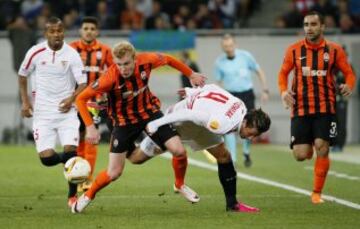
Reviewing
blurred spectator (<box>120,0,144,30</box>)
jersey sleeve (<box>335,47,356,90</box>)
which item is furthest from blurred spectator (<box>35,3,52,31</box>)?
jersey sleeve (<box>335,47,356,90</box>)

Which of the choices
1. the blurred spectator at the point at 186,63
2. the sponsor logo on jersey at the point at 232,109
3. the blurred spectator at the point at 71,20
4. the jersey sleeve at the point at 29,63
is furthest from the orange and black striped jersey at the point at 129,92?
the blurred spectator at the point at 71,20

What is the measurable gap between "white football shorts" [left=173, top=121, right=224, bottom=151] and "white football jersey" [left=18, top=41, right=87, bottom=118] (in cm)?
167

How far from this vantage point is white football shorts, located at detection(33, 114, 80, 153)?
492 inches

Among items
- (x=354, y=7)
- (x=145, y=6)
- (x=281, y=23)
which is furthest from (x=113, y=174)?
(x=354, y=7)

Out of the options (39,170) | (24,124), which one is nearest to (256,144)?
(24,124)

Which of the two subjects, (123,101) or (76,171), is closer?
(123,101)

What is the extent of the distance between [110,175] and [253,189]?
11.3 ft

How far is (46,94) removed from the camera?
12672mm

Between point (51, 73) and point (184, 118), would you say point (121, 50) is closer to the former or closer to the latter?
point (184, 118)

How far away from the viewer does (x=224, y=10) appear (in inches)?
1076

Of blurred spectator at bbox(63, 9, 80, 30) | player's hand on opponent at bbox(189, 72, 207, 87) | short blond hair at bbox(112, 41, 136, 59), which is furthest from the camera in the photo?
blurred spectator at bbox(63, 9, 80, 30)

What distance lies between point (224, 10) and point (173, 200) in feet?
49.1

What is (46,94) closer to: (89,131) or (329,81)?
(89,131)

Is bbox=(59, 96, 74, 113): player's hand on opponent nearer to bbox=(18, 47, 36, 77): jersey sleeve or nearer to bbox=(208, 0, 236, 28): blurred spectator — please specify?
bbox=(18, 47, 36, 77): jersey sleeve
